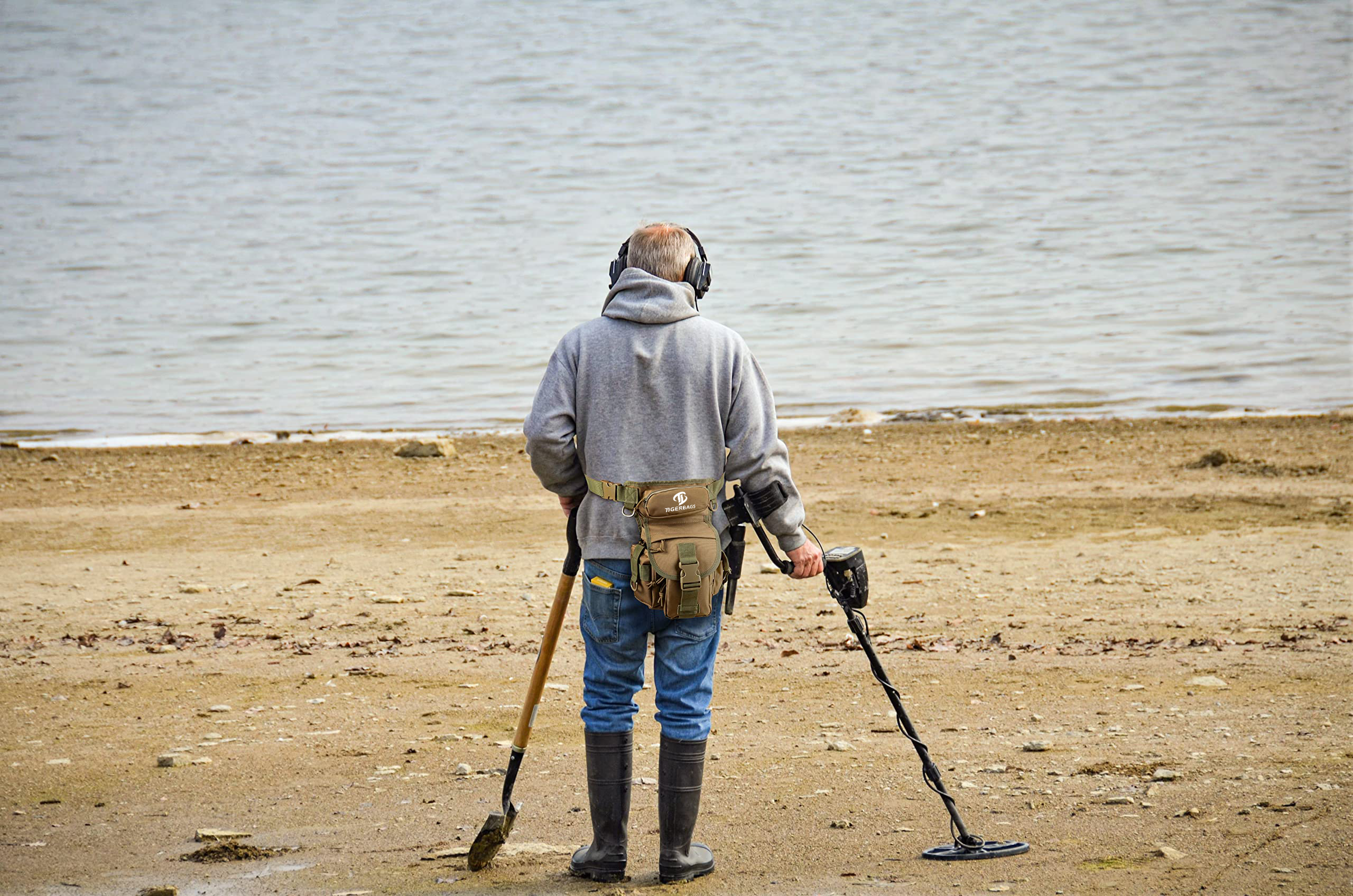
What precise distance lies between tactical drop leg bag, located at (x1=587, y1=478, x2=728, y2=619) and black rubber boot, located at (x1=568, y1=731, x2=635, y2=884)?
47 cm

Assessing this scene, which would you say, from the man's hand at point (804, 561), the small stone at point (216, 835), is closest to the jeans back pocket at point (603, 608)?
the man's hand at point (804, 561)

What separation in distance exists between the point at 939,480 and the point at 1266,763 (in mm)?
5480

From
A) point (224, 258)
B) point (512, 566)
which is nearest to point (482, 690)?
point (512, 566)

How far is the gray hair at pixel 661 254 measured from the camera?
4016mm

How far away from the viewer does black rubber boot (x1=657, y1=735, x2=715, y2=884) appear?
4.11 m

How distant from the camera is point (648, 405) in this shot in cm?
399

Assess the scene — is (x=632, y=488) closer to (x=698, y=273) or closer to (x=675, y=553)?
(x=675, y=553)

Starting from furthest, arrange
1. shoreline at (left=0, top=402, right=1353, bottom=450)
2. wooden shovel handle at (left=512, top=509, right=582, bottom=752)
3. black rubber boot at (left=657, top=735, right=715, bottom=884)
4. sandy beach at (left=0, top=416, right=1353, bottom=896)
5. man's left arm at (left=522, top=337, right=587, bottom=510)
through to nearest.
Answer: shoreline at (left=0, top=402, right=1353, bottom=450)
sandy beach at (left=0, top=416, right=1353, bottom=896)
wooden shovel handle at (left=512, top=509, right=582, bottom=752)
black rubber boot at (left=657, top=735, right=715, bottom=884)
man's left arm at (left=522, top=337, right=587, bottom=510)

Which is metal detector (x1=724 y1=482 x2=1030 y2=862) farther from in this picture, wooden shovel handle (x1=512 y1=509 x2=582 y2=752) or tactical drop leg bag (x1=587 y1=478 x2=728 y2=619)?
wooden shovel handle (x1=512 y1=509 x2=582 y2=752)

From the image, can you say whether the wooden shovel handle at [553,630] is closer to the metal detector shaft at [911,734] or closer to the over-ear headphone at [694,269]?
the over-ear headphone at [694,269]

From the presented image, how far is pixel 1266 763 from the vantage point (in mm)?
4934

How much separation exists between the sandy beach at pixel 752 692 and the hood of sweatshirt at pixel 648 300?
1666 millimetres

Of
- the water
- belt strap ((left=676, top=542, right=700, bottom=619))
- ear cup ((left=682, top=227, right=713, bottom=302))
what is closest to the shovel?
belt strap ((left=676, top=542, right=700, bottom=619))

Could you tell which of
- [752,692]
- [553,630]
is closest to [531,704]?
[553,630]
